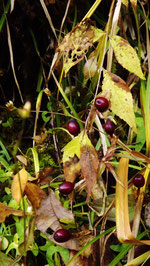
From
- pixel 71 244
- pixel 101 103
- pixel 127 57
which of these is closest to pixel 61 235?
pixel 71 244

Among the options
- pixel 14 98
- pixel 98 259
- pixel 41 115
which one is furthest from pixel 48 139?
pixel 98 259

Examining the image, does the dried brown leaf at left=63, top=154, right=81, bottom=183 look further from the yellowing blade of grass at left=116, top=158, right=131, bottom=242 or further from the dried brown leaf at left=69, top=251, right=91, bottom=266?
the dried brown leaf at left=69, top=251, right=91, bottom=266

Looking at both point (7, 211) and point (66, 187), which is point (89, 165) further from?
point (7, 211)

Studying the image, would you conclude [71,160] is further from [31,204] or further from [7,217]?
[7,217]

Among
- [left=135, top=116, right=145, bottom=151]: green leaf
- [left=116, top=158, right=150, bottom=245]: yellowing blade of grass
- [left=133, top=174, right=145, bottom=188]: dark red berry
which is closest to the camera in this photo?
[left=116, top=158, right=150, bottom=245]: yellowing blade of grass

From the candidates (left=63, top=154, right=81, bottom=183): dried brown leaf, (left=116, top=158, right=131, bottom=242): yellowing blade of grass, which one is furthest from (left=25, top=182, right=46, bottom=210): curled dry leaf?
(left=116, top=158, right=131, bottom=242): yellowing blade of grass

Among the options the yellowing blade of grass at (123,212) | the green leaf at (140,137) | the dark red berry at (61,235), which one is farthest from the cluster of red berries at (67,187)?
the green leaf at (140,137)

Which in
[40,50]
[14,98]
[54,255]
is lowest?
[54,255]
